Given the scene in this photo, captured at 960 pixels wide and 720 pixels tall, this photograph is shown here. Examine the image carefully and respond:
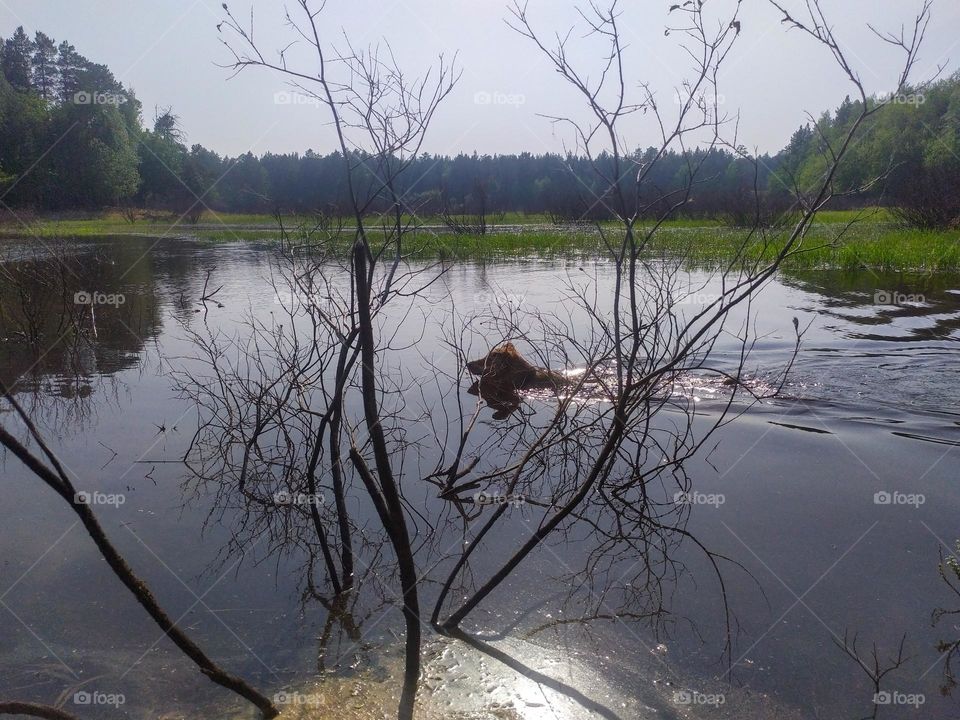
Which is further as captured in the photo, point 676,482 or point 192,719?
point 676,482

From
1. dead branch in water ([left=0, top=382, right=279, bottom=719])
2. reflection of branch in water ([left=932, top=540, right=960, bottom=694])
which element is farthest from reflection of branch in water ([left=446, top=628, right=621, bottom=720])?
reflection of branch in water ([left=932, top=540, right=960, bottom=694])

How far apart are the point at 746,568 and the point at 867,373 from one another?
480cm

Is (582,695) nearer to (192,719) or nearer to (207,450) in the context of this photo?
(192,719)

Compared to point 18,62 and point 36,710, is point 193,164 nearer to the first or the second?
point 18,62

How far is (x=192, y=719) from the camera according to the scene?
9.58 feet

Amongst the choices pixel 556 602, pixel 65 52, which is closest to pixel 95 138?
pixel 65 52

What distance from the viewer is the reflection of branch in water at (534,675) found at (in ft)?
9.89

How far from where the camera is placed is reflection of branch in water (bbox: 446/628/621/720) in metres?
3.01

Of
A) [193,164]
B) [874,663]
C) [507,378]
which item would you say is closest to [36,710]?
[874,663]

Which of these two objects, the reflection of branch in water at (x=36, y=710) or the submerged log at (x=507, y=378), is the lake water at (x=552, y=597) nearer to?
the reflection of branch in water at (x=36, y=710)

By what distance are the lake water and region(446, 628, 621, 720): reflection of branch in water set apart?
0.01 m

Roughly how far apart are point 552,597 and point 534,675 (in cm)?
67

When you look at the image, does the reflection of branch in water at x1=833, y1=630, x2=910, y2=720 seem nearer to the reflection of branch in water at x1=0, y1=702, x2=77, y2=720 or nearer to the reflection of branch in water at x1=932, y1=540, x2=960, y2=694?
the reflection of branch in water at x1=932, y1=540, x2=960, y2=694

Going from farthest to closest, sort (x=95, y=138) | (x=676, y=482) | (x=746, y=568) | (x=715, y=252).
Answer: (x=95, y=138) → (x=715, y=252) → (x=676, y=482) → (x=746, y=568)
